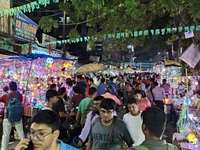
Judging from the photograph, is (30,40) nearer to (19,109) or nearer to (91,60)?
(19,109)

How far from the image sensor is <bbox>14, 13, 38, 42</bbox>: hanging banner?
11109 millimetres

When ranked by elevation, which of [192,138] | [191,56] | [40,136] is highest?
[191,56]

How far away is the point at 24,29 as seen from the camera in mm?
11797

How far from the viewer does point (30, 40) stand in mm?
12344

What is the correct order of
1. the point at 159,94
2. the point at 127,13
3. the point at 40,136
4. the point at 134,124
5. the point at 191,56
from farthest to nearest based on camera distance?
the point at 159,94 < the point at 191,56 < the point at 127,13 < the point at 134,124 < the point at 40,136

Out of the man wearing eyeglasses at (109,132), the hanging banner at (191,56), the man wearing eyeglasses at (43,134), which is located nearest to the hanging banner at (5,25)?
the hanging banner at (191,56)

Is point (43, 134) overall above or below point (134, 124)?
above

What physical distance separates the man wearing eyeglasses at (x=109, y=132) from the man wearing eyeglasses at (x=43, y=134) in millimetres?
1208

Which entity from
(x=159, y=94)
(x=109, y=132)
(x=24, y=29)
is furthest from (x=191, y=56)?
(x=24, y=29)

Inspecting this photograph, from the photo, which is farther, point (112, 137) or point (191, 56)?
point (191, 56)

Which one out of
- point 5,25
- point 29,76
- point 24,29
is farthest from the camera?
point 24,29

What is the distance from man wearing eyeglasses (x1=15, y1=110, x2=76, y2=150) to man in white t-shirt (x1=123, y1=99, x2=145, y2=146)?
1909mm

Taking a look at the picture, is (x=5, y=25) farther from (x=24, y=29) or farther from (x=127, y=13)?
(x=127, y=13)

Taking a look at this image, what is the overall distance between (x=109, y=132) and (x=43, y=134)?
55.3 inches
